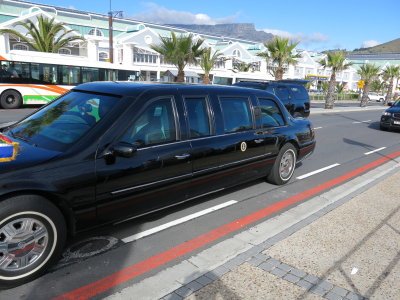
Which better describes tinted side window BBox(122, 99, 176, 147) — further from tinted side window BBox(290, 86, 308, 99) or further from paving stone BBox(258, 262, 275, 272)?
tinted side window BBox(290, 86, 308, 99)

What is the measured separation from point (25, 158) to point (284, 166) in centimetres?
420

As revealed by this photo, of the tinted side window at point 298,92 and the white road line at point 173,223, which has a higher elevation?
the tinted side window at point 298,92

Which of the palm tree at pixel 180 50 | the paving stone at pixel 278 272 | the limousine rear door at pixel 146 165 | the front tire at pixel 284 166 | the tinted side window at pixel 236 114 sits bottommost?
the paving stone at pixel 278 272

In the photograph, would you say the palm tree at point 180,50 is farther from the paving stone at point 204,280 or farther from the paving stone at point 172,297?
the paving stone at point 172,297

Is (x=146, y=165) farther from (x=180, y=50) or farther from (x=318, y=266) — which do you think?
(x=180, y=50)

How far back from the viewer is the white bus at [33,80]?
17.1 m

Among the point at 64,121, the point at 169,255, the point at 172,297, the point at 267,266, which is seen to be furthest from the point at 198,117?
the point at 172,297

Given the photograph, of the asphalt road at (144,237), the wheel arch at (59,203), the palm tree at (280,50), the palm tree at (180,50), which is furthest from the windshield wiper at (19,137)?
the palm tree at (280,50)

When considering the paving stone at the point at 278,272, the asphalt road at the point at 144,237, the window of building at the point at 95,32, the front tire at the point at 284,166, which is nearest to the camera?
the asphalt road at the point at 144,237

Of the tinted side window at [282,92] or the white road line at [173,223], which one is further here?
the tinted side window at [282,92]

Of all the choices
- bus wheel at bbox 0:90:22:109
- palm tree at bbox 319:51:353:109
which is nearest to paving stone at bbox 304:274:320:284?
bus wheel at bbox 0:90:22:109

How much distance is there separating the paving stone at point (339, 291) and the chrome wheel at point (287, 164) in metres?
2.95

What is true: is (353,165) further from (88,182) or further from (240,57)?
(240,57)

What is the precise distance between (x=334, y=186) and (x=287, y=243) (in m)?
2.79
